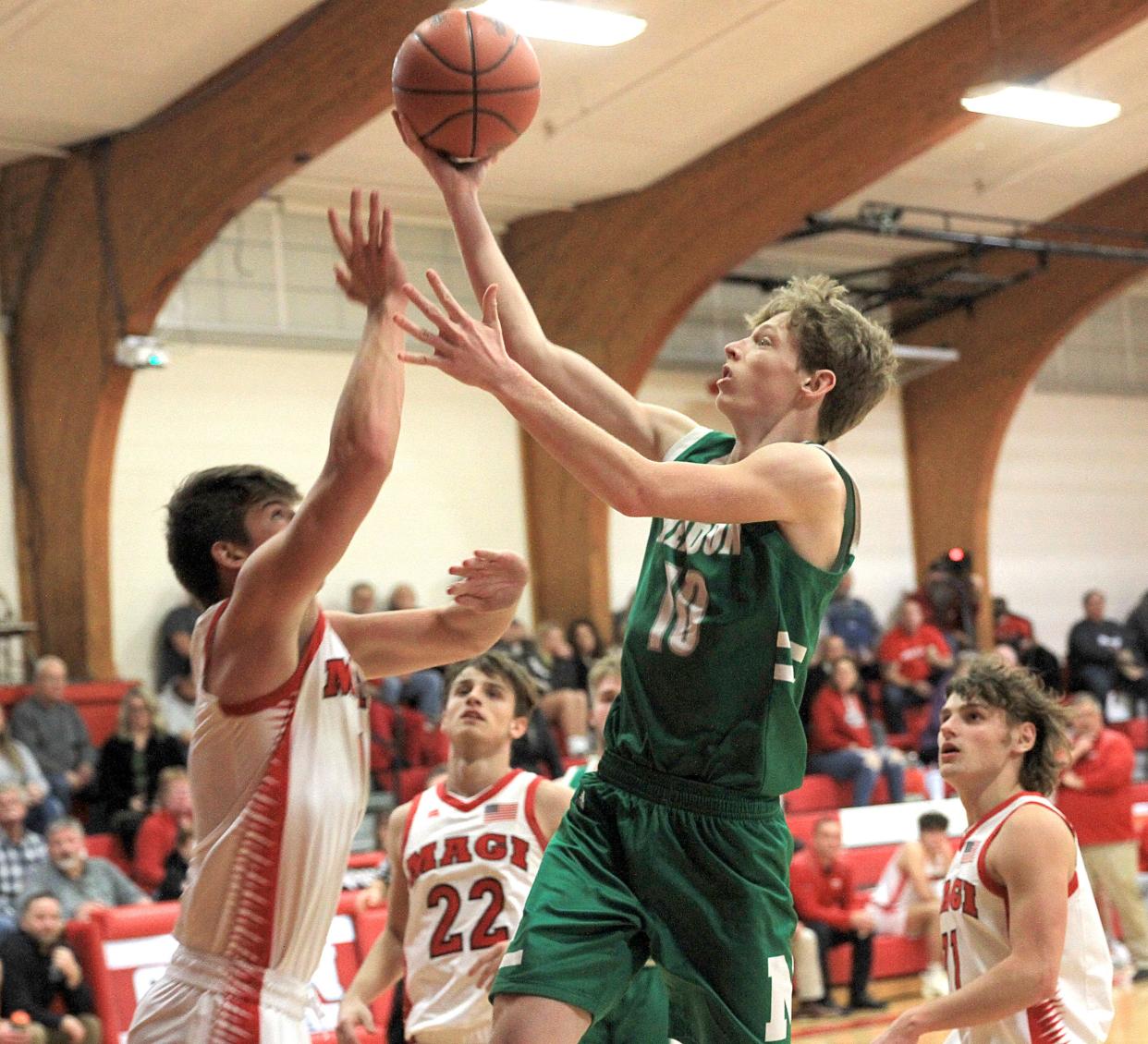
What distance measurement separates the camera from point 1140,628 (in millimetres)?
18812

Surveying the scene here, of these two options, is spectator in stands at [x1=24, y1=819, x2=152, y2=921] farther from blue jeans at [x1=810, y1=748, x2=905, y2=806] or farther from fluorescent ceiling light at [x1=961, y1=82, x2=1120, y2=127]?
fluorescent ceiling light at [x1=961, y1=82, x2=1120, y2=127]

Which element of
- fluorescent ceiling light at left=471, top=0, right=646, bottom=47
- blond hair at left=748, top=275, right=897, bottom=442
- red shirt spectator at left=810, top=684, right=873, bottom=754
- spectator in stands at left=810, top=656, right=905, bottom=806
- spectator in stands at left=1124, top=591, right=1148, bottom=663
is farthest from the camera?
spectator in stands at left=1124, top=591, right=1148, bottom=663

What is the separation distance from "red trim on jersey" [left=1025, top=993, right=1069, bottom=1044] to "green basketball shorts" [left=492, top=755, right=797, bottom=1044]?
31.7 inches

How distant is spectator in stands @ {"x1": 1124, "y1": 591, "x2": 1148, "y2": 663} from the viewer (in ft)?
60.3

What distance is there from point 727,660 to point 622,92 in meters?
10.1

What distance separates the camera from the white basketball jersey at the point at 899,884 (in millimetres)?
10914

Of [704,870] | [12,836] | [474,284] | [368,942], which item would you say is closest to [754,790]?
[704,870]

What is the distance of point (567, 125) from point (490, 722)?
8866 mm

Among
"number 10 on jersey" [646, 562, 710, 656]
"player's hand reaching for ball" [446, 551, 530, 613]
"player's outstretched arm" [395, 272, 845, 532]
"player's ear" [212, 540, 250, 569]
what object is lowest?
"number 10 on jersey" [646, 562, 710, 656]

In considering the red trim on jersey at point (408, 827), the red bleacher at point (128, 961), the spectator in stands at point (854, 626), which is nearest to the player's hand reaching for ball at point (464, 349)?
the red trim on jersey at point (408, 827)

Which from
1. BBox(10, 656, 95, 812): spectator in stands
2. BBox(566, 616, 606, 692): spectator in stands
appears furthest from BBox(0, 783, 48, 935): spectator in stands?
BBox(566, 616, 606, 692): spectator in stands

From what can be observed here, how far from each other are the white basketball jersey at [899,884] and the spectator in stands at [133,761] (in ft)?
15.0

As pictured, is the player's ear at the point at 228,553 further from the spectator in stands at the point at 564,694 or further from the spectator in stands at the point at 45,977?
the spectator in stands at the point at 564,694

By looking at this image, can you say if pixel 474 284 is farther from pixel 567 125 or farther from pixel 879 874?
pixel 567 125
